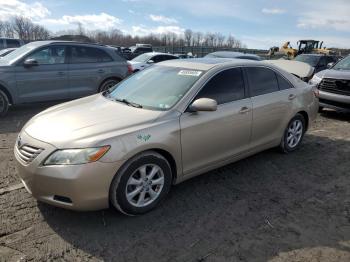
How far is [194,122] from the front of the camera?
3904 millimetres

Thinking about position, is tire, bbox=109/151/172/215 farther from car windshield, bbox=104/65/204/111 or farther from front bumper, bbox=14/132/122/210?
car windshield, bbox=104/65/204/111

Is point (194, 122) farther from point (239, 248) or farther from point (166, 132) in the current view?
point (239, 248)

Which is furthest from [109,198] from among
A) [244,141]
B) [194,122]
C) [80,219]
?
[244,141]

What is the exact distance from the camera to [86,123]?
11.7ft

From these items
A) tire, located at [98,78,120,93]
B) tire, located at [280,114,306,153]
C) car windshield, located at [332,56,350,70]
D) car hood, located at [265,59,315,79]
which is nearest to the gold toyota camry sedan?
tire, located at [280,114,306,153]

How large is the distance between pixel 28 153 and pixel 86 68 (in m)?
5.87

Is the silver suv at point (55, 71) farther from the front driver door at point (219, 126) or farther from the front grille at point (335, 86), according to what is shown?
the front grille at point (335, 86)

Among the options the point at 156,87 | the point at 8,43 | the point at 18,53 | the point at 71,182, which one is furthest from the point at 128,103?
the point at 8,43

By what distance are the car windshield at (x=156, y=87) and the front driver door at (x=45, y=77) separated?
4025 mm

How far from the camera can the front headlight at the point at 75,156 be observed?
315 cm

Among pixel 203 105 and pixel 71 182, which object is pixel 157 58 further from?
pixel 71 182

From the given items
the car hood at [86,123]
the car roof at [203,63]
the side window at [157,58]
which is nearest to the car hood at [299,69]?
the car roof at [203,63]

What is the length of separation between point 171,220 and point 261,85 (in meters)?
2.53

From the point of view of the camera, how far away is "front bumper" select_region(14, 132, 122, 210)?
312 centimetres
